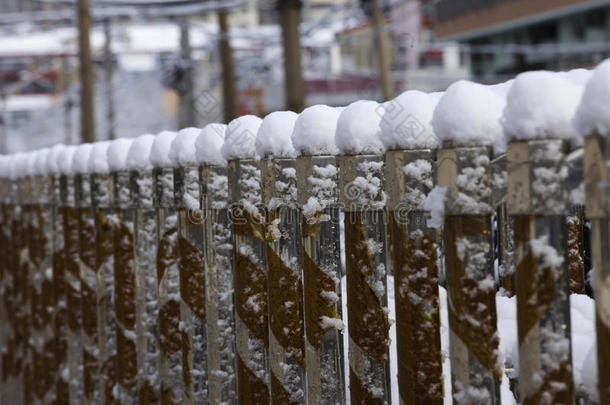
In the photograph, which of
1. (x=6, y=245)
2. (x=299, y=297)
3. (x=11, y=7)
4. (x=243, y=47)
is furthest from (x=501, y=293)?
(x=11, y=7)

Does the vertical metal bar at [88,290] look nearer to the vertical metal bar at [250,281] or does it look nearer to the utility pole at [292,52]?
the vertical metal bar at [250,281]

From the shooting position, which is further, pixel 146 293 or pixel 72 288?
pixel 72 288

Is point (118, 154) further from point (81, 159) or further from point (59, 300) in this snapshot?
point (59, 300)

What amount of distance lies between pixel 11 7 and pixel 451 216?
78.8 m

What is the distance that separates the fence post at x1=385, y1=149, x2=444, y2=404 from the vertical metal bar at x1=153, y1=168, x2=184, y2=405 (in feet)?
3.74

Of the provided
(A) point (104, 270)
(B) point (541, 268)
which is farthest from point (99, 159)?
(B) point (541, 268)

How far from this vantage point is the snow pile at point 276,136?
194cm

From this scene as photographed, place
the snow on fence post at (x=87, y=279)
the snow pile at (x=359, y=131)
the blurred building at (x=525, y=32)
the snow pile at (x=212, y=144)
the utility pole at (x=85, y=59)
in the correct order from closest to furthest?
1. the snow pile at (x=359, y=131)
2. the snow pile at (x=212, y=144)
3. the snow on fence post at (x=87, y=279)
4. the utility pole at (x=85, y=59)
5. the blurred building at (x=525, y=32)

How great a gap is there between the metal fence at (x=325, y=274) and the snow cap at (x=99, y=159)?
57mm

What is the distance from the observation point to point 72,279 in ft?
12.0

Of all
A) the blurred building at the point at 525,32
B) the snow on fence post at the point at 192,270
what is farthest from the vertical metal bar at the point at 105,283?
the blurred building at the point at 525,32

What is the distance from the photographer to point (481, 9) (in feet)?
131

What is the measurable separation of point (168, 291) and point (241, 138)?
2.36 feet

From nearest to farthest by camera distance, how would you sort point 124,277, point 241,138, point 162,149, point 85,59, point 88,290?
1. point 241,138
2. point 162,149
3. point 124,277
4. point 88,290
5. point 85,59
